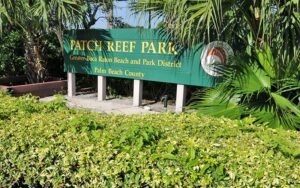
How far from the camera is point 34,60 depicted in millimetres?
10125

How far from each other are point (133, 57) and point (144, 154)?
611 cm

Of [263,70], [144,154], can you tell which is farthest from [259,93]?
[144,154]

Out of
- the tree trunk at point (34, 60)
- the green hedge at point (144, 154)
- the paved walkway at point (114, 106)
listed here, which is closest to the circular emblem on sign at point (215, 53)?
the paved walkway at point (114, 106)

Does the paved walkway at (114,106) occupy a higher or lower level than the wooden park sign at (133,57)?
lower

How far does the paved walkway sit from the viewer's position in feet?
25.8

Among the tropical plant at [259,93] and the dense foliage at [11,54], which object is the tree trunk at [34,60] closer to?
the dense foliage at [11,54]

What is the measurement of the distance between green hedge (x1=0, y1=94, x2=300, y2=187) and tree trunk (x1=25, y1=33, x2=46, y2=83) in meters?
7.28

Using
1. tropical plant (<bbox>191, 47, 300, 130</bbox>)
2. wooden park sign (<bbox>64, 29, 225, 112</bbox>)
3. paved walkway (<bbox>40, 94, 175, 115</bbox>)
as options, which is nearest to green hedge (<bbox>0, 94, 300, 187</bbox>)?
tropical plant (<bbox>191, 47, 300, 130</bbox>)

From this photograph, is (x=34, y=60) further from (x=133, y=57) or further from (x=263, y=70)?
(x=263, y=70)

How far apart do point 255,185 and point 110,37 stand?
23.3ft

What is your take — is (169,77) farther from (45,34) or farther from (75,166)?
(75,166)

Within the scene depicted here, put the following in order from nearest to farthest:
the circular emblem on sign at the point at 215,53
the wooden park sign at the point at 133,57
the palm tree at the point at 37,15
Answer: the circular emblem on sign at the point at 215,53 < the wooden park sign at the point at 133,57 < the palm tree at the point at 37,15

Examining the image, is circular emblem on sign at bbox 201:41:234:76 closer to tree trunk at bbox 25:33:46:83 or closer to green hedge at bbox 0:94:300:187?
green hedge at bbox 0:94:300:187

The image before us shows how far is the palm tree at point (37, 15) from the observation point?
27.6 feet
